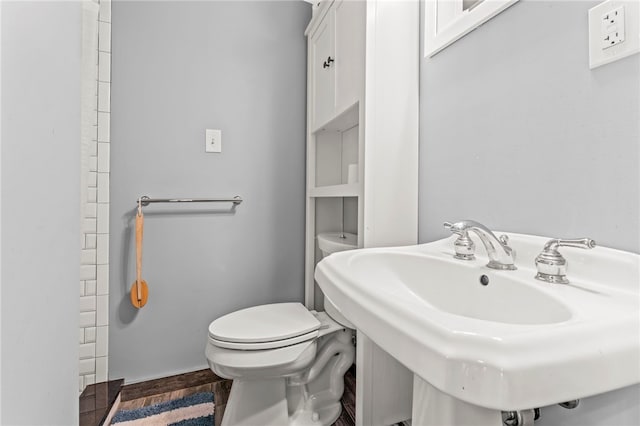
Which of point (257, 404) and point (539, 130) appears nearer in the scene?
point (539, 130)

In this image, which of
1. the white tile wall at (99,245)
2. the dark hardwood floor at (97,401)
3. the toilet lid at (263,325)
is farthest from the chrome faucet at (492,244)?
the white tile wall at (99,245)

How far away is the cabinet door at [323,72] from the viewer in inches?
54.5

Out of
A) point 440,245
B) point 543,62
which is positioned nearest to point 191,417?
point 440,245

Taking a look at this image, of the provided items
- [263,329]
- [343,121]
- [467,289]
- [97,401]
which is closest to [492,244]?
[467,289]

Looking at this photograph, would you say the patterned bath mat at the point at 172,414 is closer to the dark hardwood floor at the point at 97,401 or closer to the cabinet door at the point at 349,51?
the dark hardwood floor at the point at 97,401

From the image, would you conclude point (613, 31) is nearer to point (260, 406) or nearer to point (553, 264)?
point (553, 264)

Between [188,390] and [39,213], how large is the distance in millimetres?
1412

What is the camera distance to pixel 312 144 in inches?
65.5

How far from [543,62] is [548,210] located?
1.08 ft

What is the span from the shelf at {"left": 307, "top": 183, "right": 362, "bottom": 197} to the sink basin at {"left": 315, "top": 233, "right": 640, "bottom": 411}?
1.63 feet

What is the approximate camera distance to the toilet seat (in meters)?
1.07

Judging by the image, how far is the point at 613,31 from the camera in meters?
0.57

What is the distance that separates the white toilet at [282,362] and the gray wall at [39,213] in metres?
0.68

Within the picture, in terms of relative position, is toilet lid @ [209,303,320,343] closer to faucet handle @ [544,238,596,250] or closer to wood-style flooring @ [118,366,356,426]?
A: wood-style flooring @ [118,366,356,426]
